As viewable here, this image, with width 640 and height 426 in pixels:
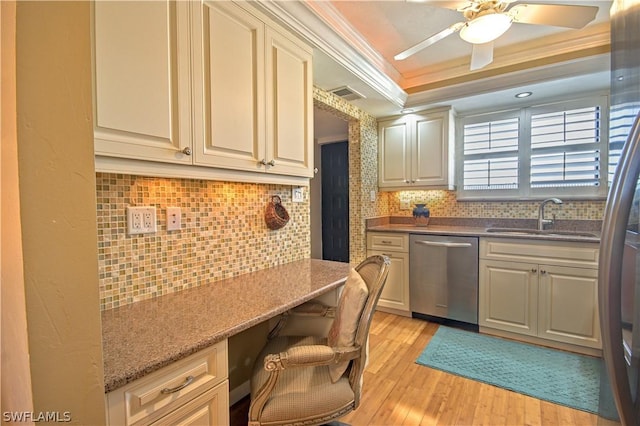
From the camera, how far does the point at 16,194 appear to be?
0.37m

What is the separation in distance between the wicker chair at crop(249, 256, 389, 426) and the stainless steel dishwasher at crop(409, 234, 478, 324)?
5.73 ft

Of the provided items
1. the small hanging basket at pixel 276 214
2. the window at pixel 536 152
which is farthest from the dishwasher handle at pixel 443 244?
the small hanging basket at pixel 276 214

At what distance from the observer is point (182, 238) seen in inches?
54.7

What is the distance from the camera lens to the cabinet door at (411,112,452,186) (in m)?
3.06

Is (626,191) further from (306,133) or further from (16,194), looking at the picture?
(306,133)

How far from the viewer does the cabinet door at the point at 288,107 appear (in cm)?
152

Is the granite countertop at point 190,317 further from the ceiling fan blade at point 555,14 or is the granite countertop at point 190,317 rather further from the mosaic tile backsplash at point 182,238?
the ceiling fan blade at point 555,14

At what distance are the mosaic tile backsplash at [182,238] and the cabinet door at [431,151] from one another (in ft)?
6.08

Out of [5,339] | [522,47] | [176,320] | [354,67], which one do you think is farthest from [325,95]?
[5,339]

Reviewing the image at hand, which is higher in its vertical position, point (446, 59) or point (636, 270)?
point (446, 59)

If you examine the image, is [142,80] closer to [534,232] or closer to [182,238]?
[182,238]

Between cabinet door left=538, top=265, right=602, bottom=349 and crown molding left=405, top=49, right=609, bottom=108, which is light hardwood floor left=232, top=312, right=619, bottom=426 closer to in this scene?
cabinet door left=538, top=265, right=602, bottom=349

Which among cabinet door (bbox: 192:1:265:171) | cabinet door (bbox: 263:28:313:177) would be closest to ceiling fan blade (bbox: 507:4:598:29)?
cabinet door (bbox: 263:28:313:177)

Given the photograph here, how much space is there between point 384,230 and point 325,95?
152 centimetres
